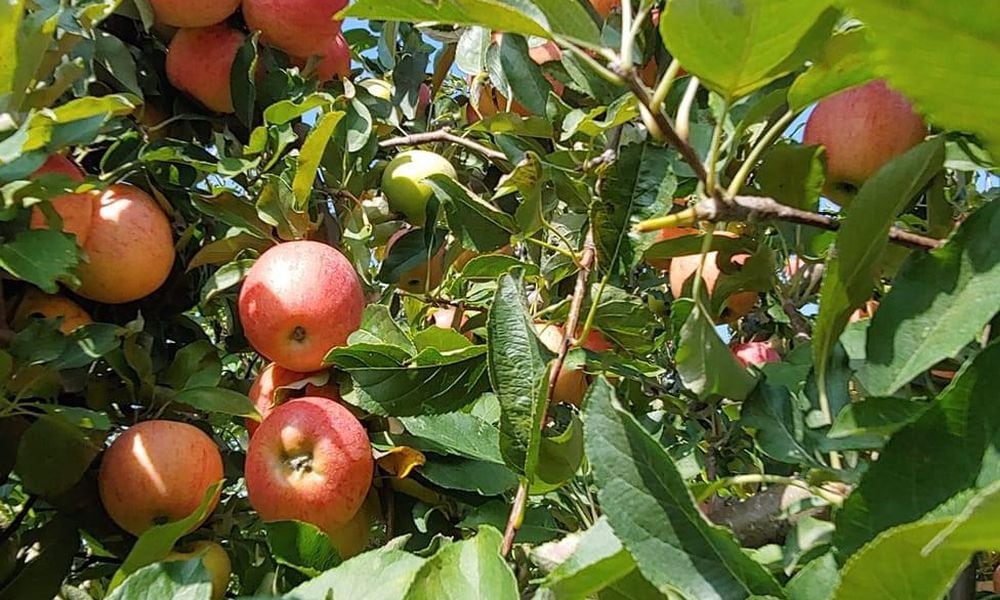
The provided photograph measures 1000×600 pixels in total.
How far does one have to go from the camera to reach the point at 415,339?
0.95 metres

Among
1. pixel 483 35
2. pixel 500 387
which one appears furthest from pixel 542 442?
pixel 483 35

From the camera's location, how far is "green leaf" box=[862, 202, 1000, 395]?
497mm

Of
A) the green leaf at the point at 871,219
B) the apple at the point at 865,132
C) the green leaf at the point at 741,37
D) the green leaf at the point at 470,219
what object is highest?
the green leaf at the point at 741,37

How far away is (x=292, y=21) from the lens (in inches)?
49.8

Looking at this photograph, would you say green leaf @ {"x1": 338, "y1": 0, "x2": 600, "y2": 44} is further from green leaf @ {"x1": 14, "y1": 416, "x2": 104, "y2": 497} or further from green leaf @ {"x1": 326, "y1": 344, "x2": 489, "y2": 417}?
green leaf @ {"x1": 14, "y1": 416, "x2": 104, "y2": 497}

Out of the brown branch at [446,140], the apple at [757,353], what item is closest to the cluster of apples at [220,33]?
the brown branch at [446,140]

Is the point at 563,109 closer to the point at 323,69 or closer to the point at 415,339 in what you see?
the point at 415,339

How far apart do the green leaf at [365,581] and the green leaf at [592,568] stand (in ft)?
0.50

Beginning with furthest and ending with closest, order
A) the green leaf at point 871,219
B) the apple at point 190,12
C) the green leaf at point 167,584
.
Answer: the apple at point 190,12
the green leaf at point 167,584
the green leaf at point 871,219

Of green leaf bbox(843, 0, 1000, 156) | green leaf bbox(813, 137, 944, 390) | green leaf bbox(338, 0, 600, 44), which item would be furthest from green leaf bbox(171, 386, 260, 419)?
green leaf bbox(843, 0, 1000, 156)

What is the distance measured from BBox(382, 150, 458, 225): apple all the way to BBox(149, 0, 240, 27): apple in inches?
11.9

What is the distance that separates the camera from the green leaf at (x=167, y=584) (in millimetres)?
628

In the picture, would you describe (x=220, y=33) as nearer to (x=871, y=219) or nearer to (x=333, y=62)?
(x=333, y=62)

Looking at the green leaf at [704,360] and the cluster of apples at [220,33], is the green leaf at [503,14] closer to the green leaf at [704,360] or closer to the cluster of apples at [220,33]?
the green leaf at [704,360]
